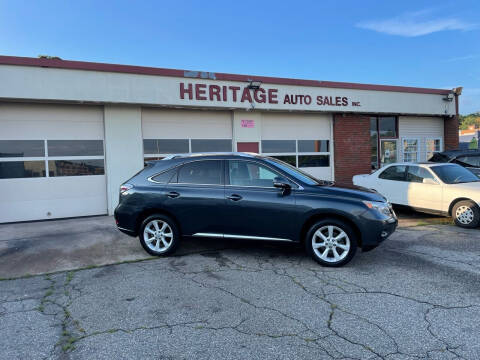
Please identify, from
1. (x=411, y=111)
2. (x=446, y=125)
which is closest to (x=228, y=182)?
(x=411, y=111)

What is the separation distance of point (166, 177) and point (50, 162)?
553 cm

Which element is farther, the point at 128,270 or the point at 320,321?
the point at 128,270

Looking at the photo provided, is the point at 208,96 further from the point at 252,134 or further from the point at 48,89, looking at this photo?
the point at 48,89

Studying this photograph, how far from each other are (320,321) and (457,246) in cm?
410

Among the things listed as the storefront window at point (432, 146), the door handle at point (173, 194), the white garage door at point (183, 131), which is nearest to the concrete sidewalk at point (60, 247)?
the door handle at point (173, 194)

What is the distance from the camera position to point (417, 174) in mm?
8594

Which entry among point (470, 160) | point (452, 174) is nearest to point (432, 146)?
point (470, 160)

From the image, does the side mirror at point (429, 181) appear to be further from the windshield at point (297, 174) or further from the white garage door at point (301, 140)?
the white garage door at point (301, 140)

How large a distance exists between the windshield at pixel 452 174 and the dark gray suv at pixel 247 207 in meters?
3.75

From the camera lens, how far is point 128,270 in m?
5.25

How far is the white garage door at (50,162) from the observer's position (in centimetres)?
933

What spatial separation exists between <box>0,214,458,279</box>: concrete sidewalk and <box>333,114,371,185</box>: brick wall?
14.2 feet

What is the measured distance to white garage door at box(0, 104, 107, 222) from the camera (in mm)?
9328

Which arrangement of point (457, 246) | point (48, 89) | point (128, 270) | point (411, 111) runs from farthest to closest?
point (411, 111) < point (48, 89) < point (457, 246) < point (128, 270)
